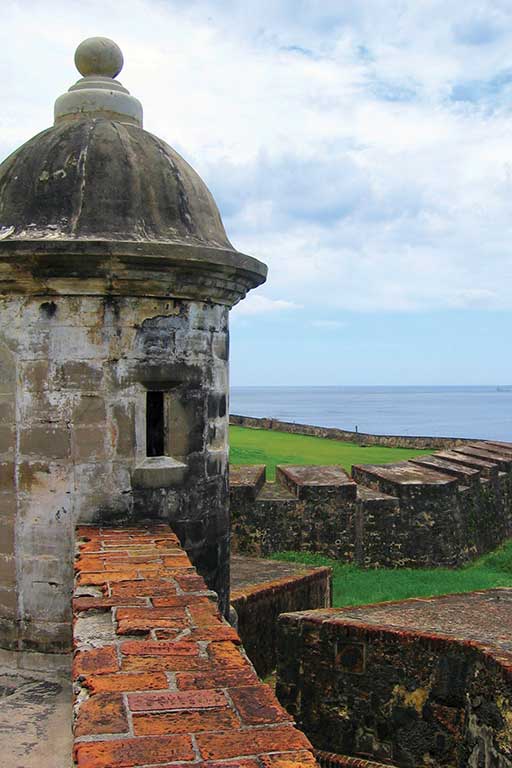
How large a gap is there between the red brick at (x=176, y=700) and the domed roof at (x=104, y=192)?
2.25m

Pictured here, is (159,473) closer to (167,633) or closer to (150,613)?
(150,613)

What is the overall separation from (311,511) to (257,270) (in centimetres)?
676

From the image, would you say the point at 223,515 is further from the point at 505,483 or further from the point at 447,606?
the point at 505,483

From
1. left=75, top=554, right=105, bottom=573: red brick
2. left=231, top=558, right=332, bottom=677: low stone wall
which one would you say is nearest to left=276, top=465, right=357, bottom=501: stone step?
left=231, top=558, right=332, bottom=677: low stone wall

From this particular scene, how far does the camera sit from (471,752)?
5.25 metres

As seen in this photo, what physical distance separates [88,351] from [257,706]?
230cm

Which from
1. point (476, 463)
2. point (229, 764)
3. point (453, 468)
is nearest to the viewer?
point (229, 764)

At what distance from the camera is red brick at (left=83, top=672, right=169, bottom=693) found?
2.12m

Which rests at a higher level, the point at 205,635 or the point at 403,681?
the point at 205,635

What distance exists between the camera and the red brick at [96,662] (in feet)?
7.38

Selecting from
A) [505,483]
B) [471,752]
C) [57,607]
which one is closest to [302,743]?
[57,607]

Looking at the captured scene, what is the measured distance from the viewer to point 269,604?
24.4 ft

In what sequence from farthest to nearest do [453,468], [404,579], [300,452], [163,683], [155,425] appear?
[300,452], [453,468], [404,579], [155,425], [163,683]

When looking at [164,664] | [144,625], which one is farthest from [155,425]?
[164,664]
